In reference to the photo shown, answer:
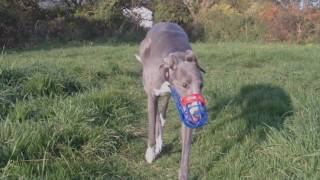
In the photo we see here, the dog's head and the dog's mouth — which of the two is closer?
the dog's mouth

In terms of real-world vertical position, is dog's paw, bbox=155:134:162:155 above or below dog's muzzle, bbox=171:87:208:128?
below

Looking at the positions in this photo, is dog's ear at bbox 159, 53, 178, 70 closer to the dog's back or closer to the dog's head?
the dog's head

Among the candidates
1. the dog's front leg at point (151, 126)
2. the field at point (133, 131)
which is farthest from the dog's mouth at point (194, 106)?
the dog's front leg at point (151, 126)

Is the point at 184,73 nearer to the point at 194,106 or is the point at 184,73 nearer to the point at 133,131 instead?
the point at 194,106

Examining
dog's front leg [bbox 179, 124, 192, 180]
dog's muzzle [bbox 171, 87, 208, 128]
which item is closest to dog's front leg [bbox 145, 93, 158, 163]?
dog's front leg [bbox 179, 124, 192, 180]

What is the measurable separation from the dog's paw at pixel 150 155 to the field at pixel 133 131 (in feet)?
0.22

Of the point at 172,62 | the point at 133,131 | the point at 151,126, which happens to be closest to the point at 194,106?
the point at 172,62

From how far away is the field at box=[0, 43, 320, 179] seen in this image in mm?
4410

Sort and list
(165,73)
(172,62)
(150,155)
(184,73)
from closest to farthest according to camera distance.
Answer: (184,73)
(172,62)
(165,73)
(150,155)

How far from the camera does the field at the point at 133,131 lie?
14.5 ft

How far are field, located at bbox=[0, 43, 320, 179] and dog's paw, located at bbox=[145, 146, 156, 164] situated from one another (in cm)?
7

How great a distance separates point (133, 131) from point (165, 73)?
5.96 ft

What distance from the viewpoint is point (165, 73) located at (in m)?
4.52

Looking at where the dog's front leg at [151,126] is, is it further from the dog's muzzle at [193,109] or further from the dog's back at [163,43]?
the dog's muzzle at [193,109]
